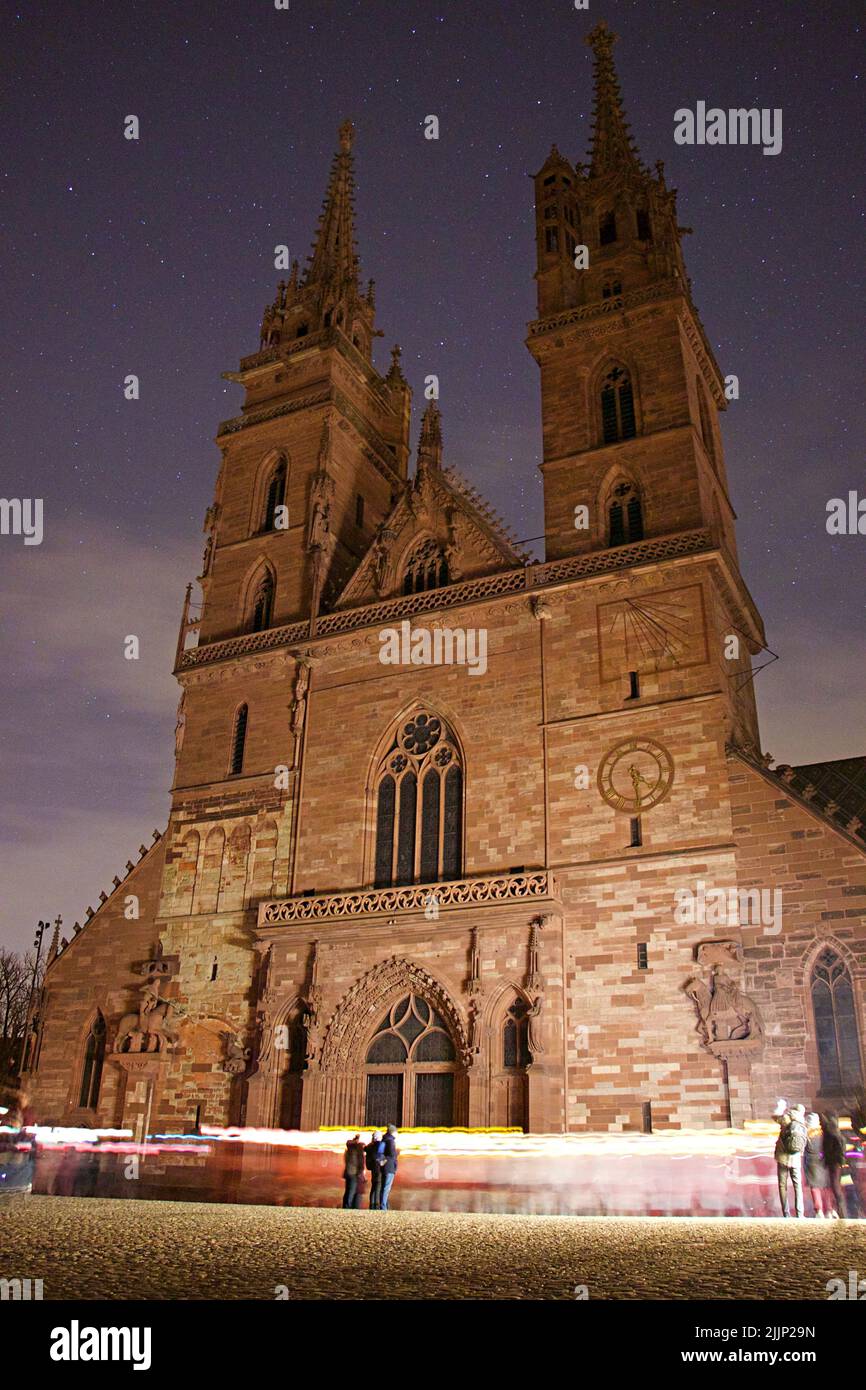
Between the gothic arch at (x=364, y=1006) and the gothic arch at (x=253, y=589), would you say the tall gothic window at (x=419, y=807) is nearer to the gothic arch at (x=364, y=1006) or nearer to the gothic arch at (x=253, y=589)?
the gothic arch at (x=364, y=1006)

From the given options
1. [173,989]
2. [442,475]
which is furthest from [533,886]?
[442,475]

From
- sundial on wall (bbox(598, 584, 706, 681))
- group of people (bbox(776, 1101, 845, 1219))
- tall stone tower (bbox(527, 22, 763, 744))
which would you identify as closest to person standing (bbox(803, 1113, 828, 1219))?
group of people (bbox(776, 1101, 845, 1219))

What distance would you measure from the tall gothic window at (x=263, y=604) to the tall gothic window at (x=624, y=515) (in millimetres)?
9357

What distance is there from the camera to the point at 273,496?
30.7 m

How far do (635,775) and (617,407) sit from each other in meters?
10.0

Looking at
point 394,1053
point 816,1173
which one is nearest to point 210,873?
point 394,1053

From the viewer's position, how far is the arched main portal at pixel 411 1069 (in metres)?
20.5

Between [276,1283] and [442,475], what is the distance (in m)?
23.8

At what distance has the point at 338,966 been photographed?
22141mm

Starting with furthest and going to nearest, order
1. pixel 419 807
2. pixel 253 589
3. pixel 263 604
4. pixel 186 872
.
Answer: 1. pixel 253 589
2. pixel 263 604
3. pixel 186 872
4. pixel 419 807

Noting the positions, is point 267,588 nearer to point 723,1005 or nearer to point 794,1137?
point 723,1005

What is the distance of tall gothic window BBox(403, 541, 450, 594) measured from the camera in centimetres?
2634

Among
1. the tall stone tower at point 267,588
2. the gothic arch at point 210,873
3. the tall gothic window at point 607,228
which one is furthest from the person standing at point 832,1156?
the tall gothic window at point 607,228
